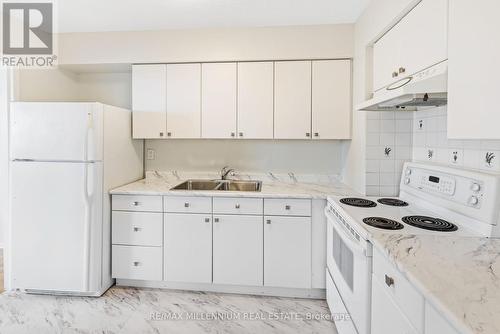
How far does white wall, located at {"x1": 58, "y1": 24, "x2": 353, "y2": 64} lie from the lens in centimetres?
239

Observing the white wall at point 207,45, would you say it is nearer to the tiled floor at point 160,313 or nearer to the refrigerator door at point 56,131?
the refrigerator door at point 56,131

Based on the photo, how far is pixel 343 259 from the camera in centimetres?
164

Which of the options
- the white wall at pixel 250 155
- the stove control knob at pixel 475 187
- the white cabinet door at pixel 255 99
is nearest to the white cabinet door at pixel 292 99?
the white cabinet door at pixel 255 99

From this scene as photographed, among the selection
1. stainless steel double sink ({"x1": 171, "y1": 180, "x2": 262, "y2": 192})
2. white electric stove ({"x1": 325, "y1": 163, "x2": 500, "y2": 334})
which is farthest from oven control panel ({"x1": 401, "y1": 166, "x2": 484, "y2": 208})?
stainless steel double sink ({"x1": 171, "y1": 180, "x2": 262, "y2": 192})

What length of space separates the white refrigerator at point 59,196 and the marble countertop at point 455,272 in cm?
209

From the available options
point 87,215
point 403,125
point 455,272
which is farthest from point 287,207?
point 87,215

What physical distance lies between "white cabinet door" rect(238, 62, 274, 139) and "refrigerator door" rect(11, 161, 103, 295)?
134cm

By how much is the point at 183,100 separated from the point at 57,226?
1529 millimetres

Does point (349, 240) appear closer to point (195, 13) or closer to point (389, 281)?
point (389, 281)

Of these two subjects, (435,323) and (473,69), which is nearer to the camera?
(435,323)

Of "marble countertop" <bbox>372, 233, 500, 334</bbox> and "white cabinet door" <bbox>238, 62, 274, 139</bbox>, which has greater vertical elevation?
"white cabinet door" <bbox>238, 62, 274, 139</bbox>

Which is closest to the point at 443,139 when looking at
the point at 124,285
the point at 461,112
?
the point at 461,112

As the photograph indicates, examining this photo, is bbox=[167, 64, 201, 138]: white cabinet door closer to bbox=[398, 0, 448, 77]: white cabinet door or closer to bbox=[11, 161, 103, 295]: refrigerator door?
bbox=[11, 161, 103, 295]: refrigerator door

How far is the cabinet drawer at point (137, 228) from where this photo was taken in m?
2.27
